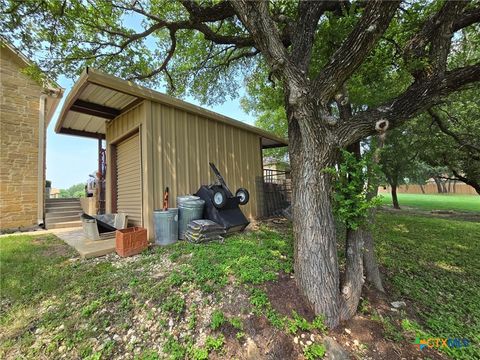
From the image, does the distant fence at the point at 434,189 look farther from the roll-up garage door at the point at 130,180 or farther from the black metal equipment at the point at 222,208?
the roll-up garage door at the point at 130,180

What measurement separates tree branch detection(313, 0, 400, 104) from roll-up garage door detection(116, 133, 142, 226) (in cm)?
423

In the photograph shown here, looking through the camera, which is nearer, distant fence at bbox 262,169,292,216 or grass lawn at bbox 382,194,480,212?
distant fence at bbox 262,169,292,216

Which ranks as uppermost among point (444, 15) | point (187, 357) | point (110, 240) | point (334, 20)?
point (334, 20)

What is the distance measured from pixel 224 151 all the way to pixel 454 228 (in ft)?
25.0

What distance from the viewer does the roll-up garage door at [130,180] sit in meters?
5.19

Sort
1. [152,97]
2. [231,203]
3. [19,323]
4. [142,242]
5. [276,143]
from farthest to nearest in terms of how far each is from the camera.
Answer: [276,143]
[231,203]
[152,97]
[142,242]
[19,323]

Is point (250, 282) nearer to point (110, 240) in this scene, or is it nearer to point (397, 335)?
point (397, 335)

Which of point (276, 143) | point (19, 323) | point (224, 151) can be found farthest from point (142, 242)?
point (276, 143)

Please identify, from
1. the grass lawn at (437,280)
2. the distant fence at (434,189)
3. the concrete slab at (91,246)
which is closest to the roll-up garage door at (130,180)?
the concrete slab at (91,246)

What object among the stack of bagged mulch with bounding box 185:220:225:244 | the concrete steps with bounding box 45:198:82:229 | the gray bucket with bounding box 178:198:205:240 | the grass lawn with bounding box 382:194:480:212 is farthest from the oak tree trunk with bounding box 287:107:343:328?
the grass lawn with bounding box 382:194:480:212

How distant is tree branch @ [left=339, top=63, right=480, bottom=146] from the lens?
2393 millimetres

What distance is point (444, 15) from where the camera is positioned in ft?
8.41

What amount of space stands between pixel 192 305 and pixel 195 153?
3.87 meters

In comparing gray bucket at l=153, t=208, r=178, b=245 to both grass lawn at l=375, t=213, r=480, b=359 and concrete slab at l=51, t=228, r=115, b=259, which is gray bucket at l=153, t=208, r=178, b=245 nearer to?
concrete slab at l=51, t=228, r=115, b=259
